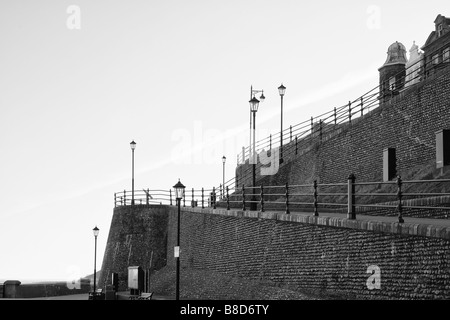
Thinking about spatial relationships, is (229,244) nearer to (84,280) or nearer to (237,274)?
(237,274)

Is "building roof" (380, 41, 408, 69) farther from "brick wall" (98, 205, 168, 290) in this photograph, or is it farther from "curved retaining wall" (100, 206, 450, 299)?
"curved retaining wall" (100, 206, 450, 299)

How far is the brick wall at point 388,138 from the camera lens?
25.4 meters

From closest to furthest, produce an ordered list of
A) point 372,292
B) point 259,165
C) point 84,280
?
point 372,292 < point 259,165 < point 84,280

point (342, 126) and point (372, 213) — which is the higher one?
point (342, 126)

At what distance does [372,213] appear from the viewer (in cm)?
2186

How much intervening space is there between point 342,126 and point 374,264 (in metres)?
16.1

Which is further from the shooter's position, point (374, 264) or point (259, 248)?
point (259, 248)

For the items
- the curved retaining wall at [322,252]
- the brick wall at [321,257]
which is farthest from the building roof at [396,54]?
the brick wall at [321,257]

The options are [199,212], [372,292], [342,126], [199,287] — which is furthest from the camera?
[199,212]

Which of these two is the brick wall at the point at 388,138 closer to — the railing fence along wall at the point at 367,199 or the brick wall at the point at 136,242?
the railing fence along wall at the point at 367,199

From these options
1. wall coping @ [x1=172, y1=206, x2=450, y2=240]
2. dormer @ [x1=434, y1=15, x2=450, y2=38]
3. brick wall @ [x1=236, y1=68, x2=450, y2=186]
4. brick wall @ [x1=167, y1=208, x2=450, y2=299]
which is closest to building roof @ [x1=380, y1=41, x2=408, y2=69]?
dormer @ [x1=434, y1=15, x2=450, y2=38]

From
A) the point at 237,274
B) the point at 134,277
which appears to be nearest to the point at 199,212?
the point at 134,277

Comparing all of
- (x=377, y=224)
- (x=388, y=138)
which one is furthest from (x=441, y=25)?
(x=377, y=224)

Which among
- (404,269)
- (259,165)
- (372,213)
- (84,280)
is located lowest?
(84,280)
